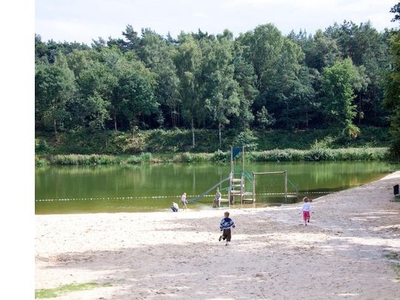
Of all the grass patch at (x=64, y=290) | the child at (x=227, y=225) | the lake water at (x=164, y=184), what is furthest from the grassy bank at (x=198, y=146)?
the grass patch at (x=64, y=290)

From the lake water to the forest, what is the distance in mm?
11575

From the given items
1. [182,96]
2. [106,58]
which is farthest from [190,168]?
[106,58]

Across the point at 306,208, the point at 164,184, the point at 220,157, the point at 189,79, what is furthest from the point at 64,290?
the point at 189,79

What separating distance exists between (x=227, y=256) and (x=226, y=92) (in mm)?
52495

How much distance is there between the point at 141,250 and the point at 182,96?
53.1 m

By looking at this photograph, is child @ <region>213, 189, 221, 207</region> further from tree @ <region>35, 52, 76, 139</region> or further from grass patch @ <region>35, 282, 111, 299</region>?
tree @ <region>35, 52, 76, 139</region>

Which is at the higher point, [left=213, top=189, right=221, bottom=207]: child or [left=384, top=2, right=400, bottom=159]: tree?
[left=384, top=2, right=400, bottom=159]: tree

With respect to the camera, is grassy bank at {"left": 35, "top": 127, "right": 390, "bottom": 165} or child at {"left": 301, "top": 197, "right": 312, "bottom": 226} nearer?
child at {"left": 301, "top": 197, "right": 312, "bottom": 226}

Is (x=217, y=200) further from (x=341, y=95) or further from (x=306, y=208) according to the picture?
(x=341, y=95)

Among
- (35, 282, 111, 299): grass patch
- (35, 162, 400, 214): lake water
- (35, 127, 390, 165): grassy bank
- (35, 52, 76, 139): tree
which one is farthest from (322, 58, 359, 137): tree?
(35, 282, 111, 299): grass patch

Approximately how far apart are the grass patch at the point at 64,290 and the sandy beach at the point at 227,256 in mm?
195

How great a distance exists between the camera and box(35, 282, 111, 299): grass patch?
9.97 metres

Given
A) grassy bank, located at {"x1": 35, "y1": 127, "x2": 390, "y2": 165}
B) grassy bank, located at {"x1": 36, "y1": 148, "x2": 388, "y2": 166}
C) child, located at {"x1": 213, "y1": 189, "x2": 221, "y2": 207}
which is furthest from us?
grassy bank, located at {"x1": 35, "y1": 127, "x2": 390, "y2": 165}

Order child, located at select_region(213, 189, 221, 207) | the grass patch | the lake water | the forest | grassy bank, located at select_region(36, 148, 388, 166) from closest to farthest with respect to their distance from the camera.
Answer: the grass patch
child, located at select_region(213, 189, 221, 207)
the lake water
grassy bank, located at select_region(36, 148, 388, 166)
the forest
